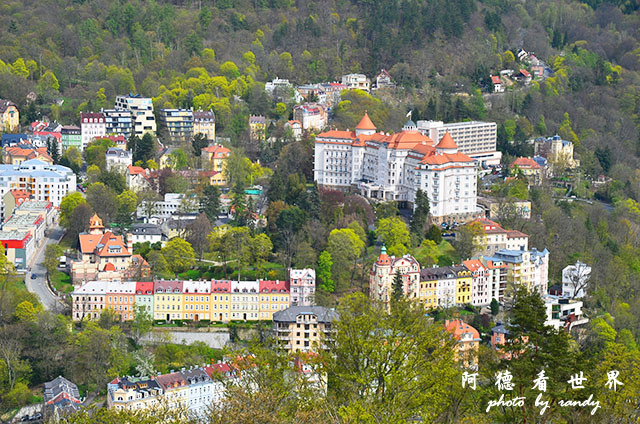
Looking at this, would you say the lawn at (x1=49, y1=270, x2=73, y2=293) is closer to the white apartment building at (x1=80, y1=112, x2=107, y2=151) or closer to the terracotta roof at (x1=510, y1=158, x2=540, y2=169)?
the white apartment building at (x1=80, y1=112, x2=107, y2=151)

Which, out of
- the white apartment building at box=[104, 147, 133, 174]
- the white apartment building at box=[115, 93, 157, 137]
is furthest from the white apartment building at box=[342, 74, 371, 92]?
the white apartment building at box=[104, 147, 133, 174]

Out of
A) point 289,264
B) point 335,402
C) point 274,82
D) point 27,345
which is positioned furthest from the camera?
point 274,82

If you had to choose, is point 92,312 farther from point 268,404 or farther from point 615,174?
point 615,174

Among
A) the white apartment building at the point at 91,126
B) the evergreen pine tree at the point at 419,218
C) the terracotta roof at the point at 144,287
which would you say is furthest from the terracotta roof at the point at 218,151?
the terracotta roof at the point at 144,287

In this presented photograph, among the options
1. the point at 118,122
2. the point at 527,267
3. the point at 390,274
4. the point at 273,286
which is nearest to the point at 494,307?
the point at 527,267

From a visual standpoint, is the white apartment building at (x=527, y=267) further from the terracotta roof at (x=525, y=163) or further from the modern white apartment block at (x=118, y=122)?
the modern white apartment block at (x=118, y=122)

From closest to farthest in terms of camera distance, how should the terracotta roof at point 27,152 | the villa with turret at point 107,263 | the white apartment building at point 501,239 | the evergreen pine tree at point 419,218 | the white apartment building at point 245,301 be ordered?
the white apartment building at point 245,301 → the villa with turret at point 107,263 → the evergreen pine tree at point 419,218 → the white apartment building at point 501,239 → the terracotta roof at point 27,152

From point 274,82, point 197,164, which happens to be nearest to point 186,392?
point 197,164
